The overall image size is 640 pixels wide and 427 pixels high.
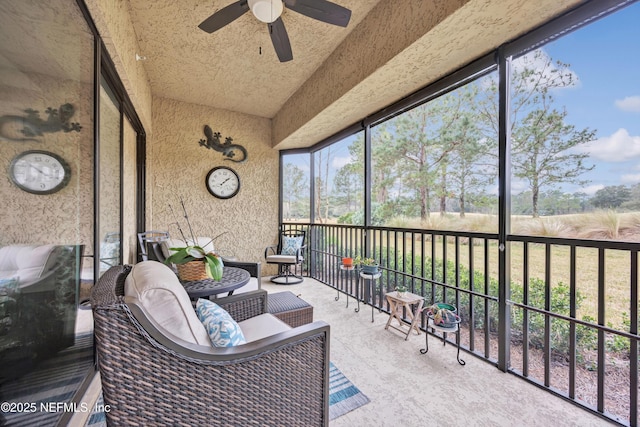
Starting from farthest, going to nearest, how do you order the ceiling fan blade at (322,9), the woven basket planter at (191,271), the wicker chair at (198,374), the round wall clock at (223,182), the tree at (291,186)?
the tree at (291,186)
the round wall clock at (223,182)
the woven basket planter at (191,271)
the ceiling fan blade at (322,9)
the wicker chair at (198,374)

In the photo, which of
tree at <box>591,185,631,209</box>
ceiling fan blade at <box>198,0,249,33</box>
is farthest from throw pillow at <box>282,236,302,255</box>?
tree at <box>591,185,631,209</box>

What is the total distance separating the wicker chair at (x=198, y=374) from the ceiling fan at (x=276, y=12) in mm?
1813

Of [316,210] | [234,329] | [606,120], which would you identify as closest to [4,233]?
[234,329]

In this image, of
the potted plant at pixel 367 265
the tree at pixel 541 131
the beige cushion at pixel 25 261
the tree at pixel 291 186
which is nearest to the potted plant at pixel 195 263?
the beige cushion at pixel 25 261

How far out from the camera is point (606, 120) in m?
1.54

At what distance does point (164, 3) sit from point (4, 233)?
7.17 feet

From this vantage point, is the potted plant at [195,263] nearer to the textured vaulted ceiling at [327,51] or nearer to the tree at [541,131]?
the textured vaulted ceiling at [327,51]

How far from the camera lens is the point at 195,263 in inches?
75.8

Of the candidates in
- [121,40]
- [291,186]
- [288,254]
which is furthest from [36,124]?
[291,186]

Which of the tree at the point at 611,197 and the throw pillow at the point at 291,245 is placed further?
the throw pillow at the point at 291,245

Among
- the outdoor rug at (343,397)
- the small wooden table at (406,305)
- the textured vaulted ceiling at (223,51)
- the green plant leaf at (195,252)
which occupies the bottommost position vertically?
the outdoor rug at (343,397)

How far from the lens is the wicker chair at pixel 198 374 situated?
2.42ft

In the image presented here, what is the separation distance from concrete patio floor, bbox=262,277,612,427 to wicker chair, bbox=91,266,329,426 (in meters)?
0.50

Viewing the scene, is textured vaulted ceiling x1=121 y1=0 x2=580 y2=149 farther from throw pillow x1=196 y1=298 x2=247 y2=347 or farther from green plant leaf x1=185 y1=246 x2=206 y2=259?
throw pillow x1=196 y1=298 x2=247 y2=347
